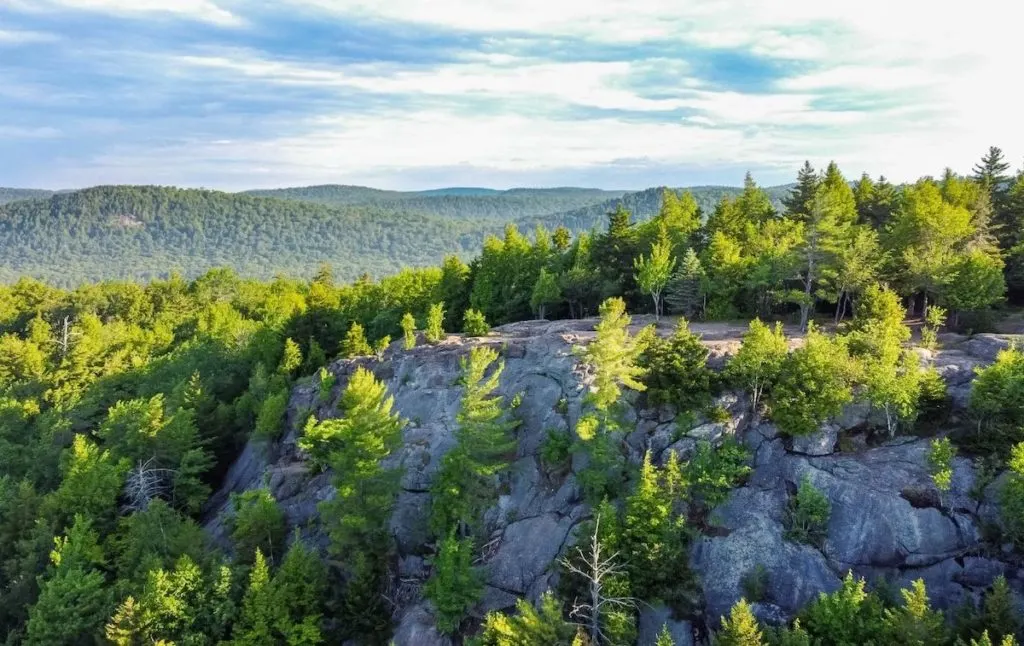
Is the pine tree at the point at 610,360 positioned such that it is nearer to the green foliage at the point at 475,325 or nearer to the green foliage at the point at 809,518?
the green foliage at the point at 809,518

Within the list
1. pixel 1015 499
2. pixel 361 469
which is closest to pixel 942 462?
pixel 1015 499

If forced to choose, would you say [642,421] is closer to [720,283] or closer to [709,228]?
[720,283]

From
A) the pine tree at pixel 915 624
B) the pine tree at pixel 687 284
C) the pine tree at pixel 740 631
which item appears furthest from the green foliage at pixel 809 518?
the pine tree at pixel 687 284

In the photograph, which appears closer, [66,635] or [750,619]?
[750,619]

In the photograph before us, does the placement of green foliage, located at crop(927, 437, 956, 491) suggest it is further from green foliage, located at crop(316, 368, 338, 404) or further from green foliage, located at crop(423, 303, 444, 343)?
green foliage, located at crop(316, 368, 338, 404)

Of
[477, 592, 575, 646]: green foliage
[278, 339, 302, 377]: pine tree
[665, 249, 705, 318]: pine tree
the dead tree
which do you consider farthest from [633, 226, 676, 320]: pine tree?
[278, 339, 302, 377]: pine tree

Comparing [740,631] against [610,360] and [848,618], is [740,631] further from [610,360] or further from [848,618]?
[610,360]

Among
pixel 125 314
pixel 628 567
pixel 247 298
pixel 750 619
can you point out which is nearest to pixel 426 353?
pixel 628 567
